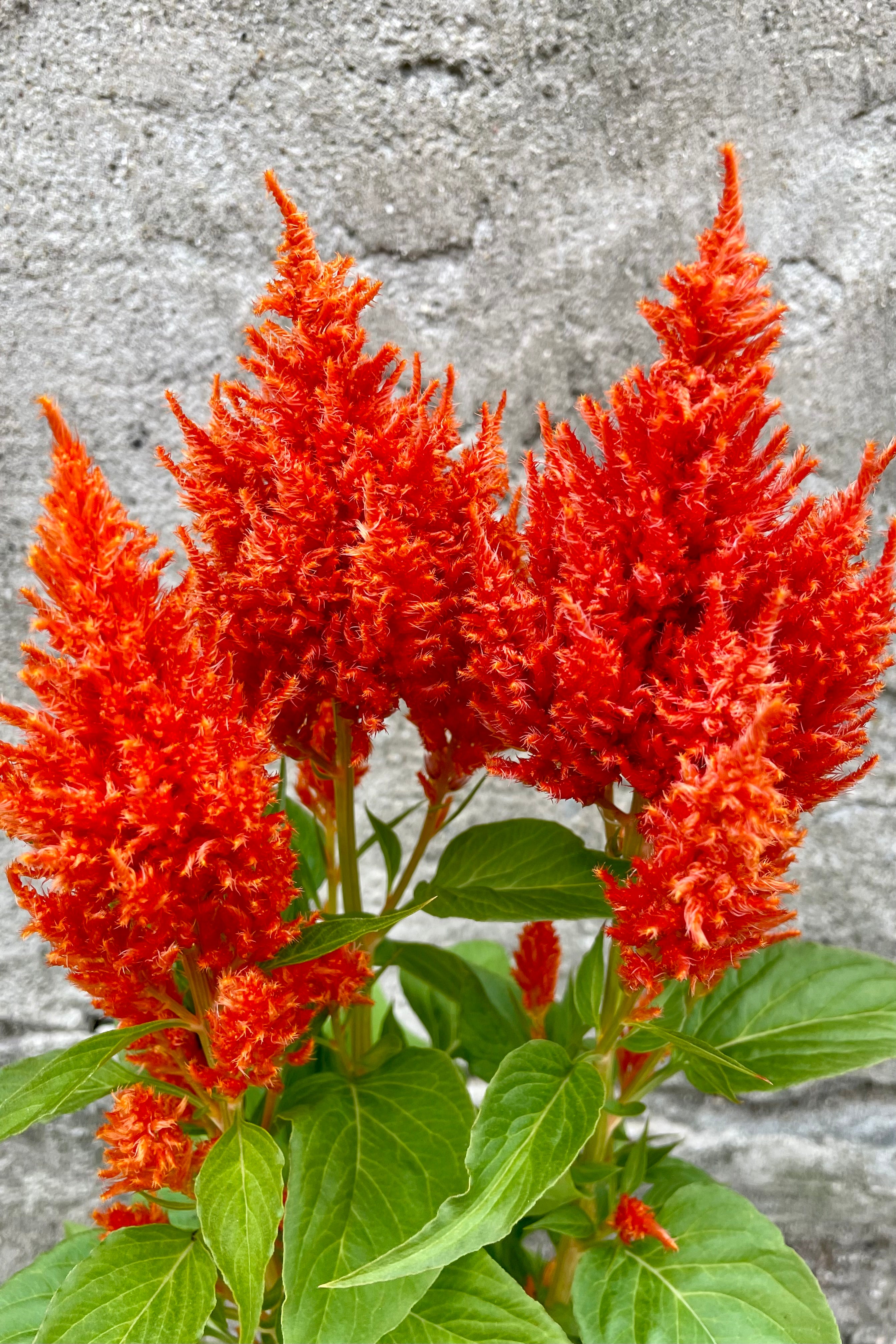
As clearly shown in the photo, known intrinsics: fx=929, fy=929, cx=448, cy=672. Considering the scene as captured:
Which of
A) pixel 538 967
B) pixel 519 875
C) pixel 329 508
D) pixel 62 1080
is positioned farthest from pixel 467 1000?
pixel 329 508

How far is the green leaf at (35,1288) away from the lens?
28.4 inches

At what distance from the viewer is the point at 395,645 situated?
596 millimetres

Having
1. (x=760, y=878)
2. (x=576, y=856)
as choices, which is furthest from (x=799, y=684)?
(x=576, y=856)

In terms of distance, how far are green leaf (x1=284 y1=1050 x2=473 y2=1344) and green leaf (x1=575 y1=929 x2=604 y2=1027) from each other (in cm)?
11

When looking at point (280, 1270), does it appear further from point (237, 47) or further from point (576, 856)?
point (237, 47)

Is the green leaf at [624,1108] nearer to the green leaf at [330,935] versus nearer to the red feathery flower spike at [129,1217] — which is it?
the green leaf at [330,935]

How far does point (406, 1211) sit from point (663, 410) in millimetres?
542

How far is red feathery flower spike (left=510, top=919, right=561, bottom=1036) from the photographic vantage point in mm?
823

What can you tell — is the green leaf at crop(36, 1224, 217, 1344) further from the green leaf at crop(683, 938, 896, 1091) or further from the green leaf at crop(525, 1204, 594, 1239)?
the green leaf at crop(683, 938, 896, 1091)

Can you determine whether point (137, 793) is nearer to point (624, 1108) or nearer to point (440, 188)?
point (624, 1108)

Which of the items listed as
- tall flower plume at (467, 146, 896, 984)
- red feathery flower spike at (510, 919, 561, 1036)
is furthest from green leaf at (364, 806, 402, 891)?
tall flower plume at (467, 146, 896, 984)

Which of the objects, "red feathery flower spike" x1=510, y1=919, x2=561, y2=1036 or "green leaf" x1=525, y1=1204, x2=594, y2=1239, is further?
"red feathery flower spike" x1=510, y1=919, x2=561, y2=1036

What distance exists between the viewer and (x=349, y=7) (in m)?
0.94

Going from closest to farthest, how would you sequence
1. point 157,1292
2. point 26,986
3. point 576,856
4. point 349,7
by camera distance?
1. point 157,1292
2. point 576,856
3. point 349,7
4. point 26,986
